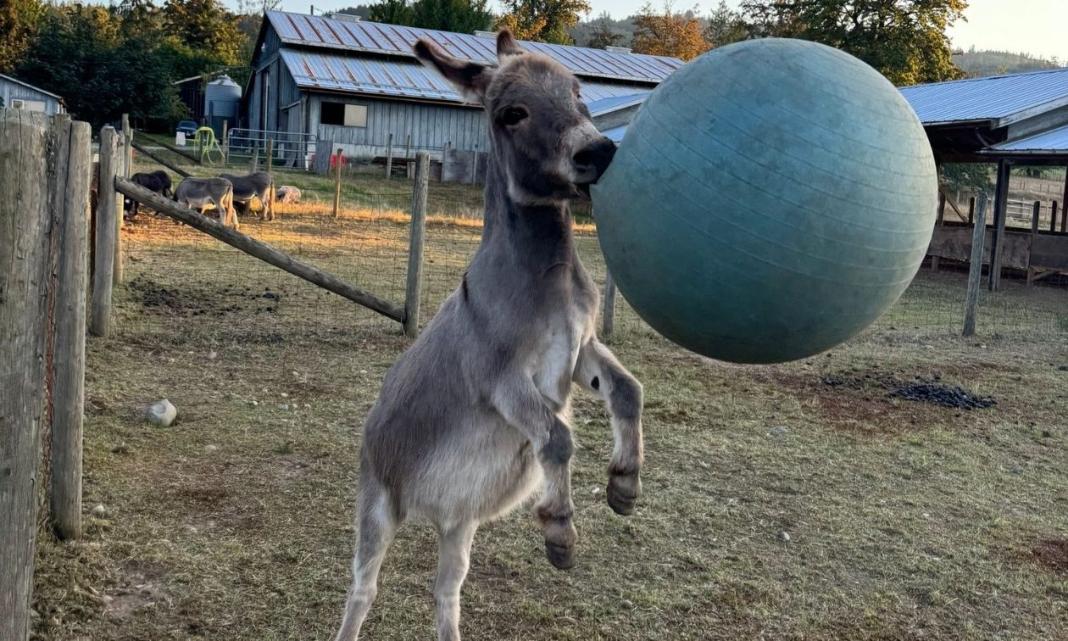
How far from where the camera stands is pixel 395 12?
56844 millimetres

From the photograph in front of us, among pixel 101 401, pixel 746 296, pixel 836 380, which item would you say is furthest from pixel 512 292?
pixel 836 380

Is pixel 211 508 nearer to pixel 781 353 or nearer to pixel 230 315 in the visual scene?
pixel 781 353

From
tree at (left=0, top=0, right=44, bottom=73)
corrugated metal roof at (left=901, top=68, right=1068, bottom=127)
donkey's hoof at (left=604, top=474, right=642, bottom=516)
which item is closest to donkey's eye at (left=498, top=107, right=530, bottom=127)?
A: donkey's hoof at (left=604, top=474, right=642, bottom=516)

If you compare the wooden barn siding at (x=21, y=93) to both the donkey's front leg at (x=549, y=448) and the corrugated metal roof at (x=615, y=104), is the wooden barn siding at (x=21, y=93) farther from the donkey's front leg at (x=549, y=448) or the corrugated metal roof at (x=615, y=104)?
the donkey's front leg at (x=549, y=448)

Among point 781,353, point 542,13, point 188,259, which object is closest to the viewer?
point 781,353

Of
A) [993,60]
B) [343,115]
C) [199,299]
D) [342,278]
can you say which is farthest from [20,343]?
[993,60]

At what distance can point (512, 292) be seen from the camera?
12.3 feet

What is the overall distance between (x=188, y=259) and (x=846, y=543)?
12723 mm

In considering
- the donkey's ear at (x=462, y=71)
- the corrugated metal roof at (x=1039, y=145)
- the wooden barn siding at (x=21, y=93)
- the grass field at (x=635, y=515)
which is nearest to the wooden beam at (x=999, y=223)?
the corrugated metal roof at (x=1039, y=145)

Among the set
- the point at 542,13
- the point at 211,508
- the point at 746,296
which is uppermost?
the point at 542,13

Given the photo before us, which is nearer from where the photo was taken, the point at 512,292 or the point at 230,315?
the point at 512,292

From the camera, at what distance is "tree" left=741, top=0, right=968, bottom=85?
42.5m

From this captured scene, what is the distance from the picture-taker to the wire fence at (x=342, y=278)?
11.3m

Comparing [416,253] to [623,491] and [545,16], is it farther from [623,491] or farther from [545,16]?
[545,16]
